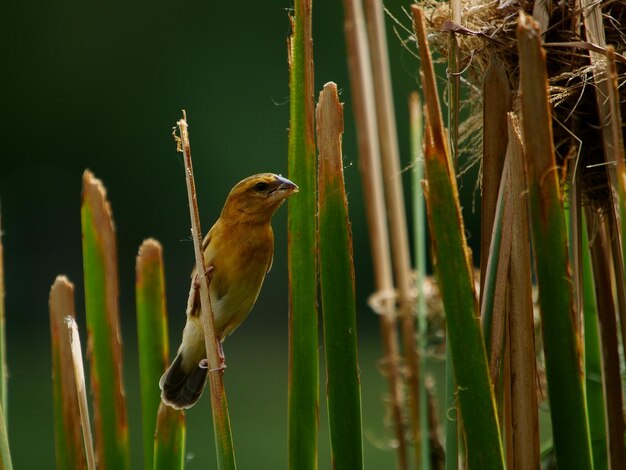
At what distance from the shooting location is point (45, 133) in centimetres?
1355

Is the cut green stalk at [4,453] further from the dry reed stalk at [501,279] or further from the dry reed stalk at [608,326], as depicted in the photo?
the dry reed stalk at [608,326]

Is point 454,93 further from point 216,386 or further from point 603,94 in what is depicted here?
point 216,386

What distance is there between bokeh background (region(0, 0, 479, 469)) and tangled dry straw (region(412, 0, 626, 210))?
7155mm

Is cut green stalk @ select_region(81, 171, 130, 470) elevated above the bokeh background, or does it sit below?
below

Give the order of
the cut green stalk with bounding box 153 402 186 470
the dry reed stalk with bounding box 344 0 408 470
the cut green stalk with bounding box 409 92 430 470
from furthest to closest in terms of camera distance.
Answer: the dry reed stalk with bounding box 344 0 408 470 < the cut green stalk with bounding box 409 92 430 470 < the cut green stalk with bounding box 153 402 186 470

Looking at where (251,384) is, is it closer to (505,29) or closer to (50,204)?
(50,204)

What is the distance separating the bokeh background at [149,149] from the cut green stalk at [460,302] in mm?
7557

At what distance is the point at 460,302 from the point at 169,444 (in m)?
0.51

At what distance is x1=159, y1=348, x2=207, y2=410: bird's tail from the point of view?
61.9 inches

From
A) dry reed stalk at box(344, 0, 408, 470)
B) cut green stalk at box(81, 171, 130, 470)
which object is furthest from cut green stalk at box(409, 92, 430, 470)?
cut green stalk at box(81, 171, 130, 470)

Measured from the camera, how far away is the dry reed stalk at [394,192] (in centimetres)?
234

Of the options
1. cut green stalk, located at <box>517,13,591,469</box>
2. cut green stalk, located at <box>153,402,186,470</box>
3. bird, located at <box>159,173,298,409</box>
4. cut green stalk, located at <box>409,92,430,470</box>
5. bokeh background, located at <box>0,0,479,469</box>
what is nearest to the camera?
cut green stalk, located at <box>517,13,591,469</box>

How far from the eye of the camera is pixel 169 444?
4.88 feet

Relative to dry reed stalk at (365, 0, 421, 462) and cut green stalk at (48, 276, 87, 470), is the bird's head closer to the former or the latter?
cut green stalk at (48, 276, 87, 470)
